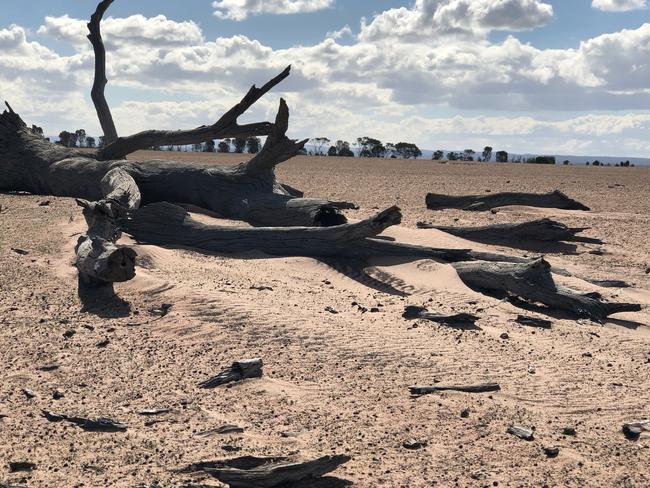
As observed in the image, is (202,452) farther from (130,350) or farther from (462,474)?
(130,350)

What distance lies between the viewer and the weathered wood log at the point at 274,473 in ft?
12.6

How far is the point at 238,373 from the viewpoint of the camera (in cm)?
532

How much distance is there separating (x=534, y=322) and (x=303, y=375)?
2865 millimetres

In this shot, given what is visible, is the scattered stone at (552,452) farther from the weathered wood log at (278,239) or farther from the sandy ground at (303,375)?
the weathered wood log at (278,239)

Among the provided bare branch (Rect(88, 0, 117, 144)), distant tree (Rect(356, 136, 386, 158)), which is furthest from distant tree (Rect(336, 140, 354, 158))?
bare branch (Rect(88, 0, 117, 144))

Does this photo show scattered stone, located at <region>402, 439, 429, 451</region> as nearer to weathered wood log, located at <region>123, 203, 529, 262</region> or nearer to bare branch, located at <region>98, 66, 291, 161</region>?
weathered wood log, located at <region>123, 203, 529, 262</region>

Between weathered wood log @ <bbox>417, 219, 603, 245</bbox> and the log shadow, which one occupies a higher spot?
weathered wood log @ <bbox>417, 219, 603, 245</bbox>

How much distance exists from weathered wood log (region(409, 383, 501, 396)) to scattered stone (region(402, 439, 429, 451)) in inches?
28.6

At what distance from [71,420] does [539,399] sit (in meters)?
3.08

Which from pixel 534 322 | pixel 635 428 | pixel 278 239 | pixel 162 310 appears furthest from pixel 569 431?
pixel 278 239

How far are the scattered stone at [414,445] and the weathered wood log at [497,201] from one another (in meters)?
11.4

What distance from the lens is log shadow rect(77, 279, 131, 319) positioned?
6627 millimetres

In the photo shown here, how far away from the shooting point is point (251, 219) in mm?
11617

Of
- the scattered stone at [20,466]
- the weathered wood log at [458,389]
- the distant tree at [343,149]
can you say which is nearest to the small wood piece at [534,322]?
the weathered wood log at [458,389]
